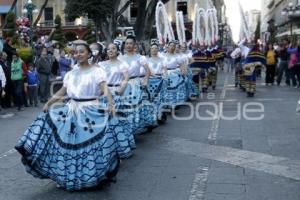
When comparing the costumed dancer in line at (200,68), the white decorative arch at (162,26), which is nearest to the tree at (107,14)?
the white decorative arch at (162,26)

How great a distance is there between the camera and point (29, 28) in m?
27.9

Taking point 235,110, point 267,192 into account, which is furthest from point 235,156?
point 235,110

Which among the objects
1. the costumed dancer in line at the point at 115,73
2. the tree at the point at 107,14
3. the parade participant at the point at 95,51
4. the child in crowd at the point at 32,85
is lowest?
the child in crowd at the point at 32,85

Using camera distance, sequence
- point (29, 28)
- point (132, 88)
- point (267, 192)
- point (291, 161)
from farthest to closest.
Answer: point (29, 28)
point (132, 88)
point (291, 161)
point (267, 192)

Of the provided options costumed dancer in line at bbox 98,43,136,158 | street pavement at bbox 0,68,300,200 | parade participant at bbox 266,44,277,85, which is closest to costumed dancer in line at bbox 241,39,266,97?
street pavement at bbox 0,68,300,200

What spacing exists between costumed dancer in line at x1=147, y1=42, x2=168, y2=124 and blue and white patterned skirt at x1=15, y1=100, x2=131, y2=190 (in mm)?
4174

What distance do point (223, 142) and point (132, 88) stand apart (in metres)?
1.74

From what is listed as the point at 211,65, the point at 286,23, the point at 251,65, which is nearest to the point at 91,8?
the point at 211,65

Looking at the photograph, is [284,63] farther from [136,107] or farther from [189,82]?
[136,107]

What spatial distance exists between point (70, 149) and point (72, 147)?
31 mm

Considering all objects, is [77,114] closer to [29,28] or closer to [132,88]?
[132,88]

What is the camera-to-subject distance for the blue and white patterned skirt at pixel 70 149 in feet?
20.8

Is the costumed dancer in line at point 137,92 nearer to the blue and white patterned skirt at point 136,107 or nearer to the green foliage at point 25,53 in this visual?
the blue and white patterned skirt at point 136,107

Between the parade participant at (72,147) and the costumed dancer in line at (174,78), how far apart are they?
22.0 ft
